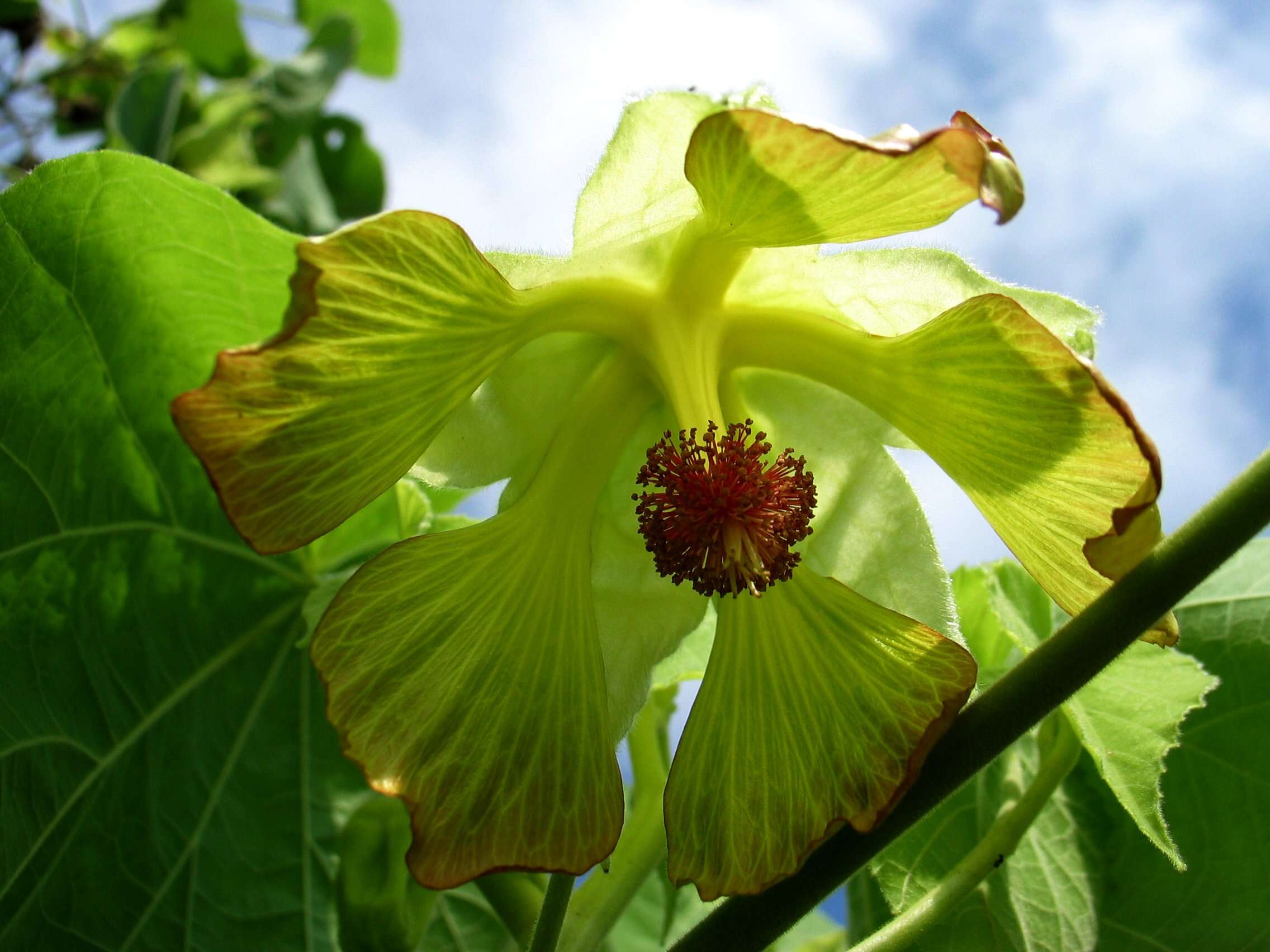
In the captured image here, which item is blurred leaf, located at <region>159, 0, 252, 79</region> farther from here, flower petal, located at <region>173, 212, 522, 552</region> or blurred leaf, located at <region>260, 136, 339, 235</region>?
flower petal, located at <region>173, 212, 522, 552</region>

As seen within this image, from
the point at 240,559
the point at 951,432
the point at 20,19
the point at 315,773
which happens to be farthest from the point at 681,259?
the point at 20,19

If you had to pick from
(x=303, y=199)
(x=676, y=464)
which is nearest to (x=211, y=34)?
(x=303, y=199)

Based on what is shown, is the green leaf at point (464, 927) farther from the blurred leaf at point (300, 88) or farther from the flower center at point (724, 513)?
the blurred leaf at point (300, 88)

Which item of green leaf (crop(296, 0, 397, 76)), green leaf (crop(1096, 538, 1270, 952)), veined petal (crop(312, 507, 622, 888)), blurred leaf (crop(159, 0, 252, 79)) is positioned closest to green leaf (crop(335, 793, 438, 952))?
veined petal (crop(312, 507, 622, 888))

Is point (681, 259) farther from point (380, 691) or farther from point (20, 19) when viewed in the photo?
point (20, 19)

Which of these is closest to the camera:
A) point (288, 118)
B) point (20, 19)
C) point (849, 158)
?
point (849, 158)

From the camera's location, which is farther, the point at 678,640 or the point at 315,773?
the point at 315,773
